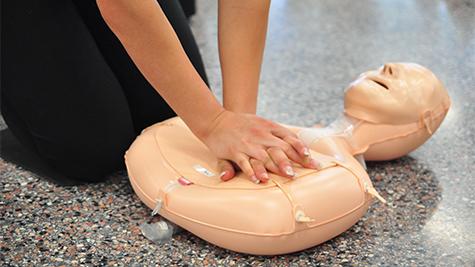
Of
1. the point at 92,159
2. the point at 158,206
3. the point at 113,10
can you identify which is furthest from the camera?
the point at 92,159

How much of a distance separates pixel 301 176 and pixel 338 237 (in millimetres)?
141

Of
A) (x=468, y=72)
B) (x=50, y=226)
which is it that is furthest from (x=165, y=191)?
(x=468, y=72)

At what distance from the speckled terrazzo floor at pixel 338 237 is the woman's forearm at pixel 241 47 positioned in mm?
259

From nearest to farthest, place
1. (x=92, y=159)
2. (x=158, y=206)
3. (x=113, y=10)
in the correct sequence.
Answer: (x=113, y=10) < (x=158, y=206) < (x=92, y=159)

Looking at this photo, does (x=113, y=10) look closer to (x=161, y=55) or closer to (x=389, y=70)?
(x=161, y=55)

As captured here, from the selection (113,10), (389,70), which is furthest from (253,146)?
(389,70)

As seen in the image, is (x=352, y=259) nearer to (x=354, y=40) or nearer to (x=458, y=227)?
(x=458, y=227)

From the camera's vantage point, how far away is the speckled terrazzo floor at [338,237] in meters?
0.99

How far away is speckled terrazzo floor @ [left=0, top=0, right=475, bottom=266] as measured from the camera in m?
0.99

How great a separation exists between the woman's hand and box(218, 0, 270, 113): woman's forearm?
0.28 ft

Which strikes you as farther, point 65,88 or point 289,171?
point 65,88

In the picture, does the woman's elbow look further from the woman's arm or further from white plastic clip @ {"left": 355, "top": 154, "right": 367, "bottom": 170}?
white plastic clip @ {"left": 355, "top": 154, "right": 367, "bottom": 170}

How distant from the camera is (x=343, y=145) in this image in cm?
117

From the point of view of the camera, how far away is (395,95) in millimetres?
1189
